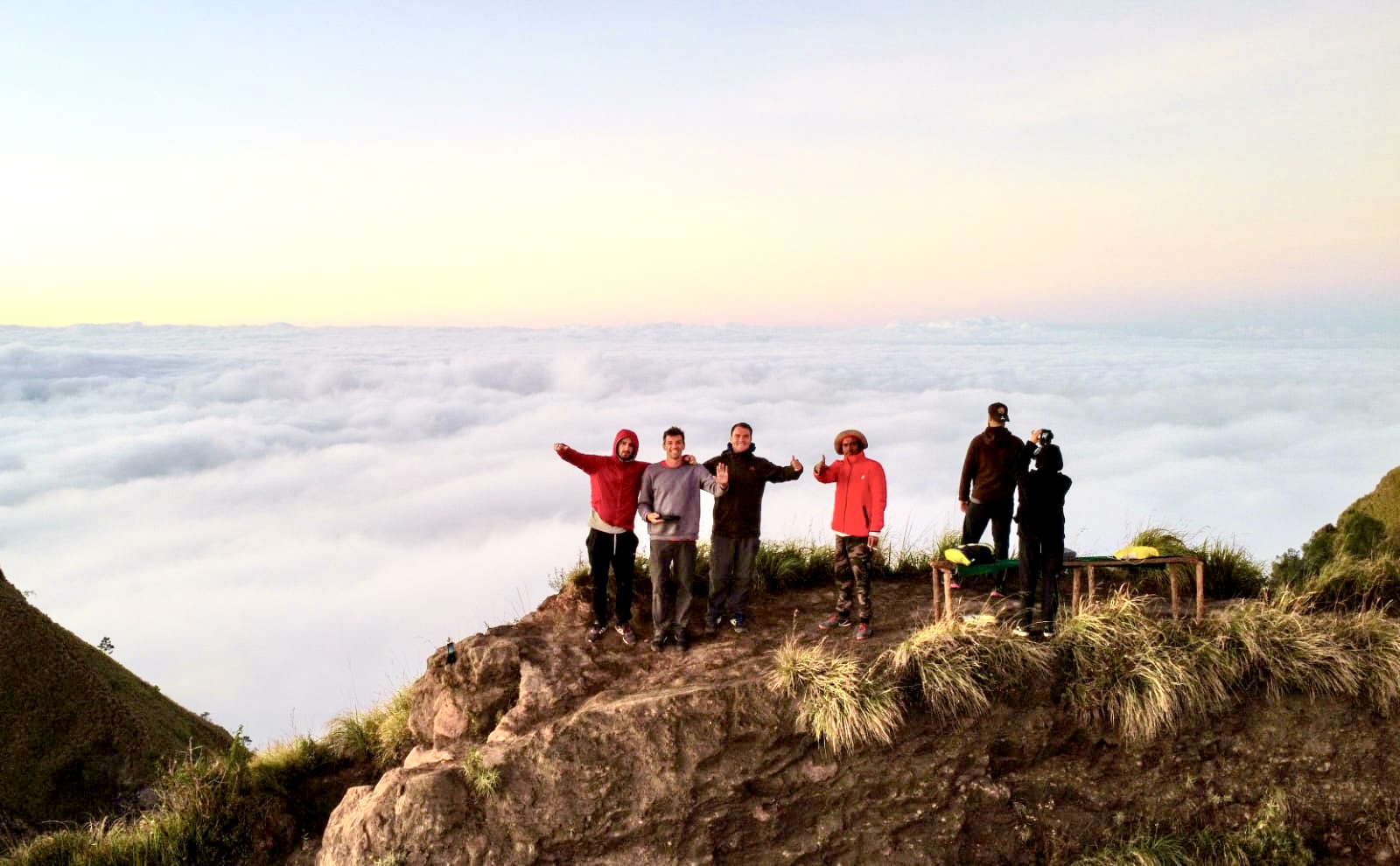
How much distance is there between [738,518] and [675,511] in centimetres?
74

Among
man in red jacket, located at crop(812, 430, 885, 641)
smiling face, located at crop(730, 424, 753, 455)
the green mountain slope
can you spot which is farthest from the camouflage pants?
the green mountain slope

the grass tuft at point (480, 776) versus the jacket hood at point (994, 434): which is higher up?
the jacket hood at point (994, 434)

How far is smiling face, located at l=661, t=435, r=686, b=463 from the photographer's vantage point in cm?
928

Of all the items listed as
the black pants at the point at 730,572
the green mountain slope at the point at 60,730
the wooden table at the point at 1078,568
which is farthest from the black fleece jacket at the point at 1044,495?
the green mountain slope at the point at 60,730

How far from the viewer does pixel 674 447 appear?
9289 mm

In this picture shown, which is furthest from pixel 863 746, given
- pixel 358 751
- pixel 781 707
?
pixel 358 751

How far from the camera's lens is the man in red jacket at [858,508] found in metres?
9.22

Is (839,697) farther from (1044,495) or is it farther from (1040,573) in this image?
(1044,495)

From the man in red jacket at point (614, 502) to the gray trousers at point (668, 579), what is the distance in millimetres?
338

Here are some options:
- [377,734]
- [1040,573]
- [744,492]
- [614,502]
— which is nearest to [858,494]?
[744,492]

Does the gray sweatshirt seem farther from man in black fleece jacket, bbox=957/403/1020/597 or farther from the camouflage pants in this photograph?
man in black fleece jacket, bbox=957/403/1020/597

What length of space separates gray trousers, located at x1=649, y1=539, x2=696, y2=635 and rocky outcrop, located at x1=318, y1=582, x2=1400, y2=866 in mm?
559

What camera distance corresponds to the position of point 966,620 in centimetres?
893

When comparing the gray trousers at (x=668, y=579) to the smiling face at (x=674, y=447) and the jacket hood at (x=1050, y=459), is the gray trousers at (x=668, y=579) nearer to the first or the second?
the smiling face at (x=674, y=447)
